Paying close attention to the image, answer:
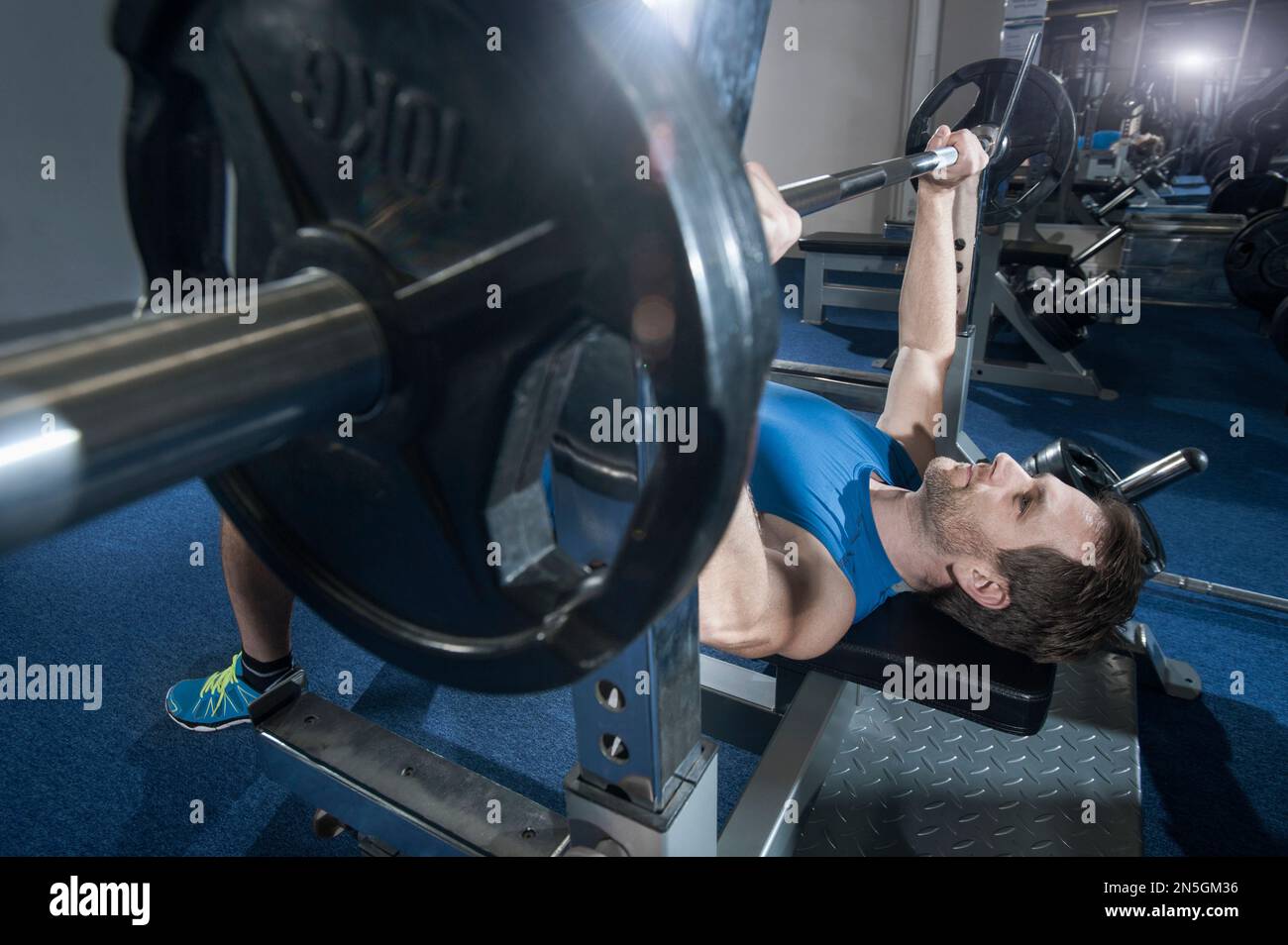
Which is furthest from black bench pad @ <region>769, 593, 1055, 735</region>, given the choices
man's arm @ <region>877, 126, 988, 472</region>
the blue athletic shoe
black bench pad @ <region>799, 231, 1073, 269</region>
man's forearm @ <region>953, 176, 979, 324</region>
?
black bench pad @ <region>799, 231, 1073, 269</region>

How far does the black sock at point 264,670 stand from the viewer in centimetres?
144

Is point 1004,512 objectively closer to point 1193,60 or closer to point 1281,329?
point 1281,329

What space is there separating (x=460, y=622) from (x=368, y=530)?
0.29ft

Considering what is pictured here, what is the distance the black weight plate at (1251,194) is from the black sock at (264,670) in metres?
5.83

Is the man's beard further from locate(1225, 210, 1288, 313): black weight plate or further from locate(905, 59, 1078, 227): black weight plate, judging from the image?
locate(1225, 210, 1288, 313): black weight plate

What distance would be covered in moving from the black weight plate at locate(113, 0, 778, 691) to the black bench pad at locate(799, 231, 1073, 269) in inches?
141

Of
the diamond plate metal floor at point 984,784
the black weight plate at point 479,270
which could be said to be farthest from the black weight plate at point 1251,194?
the black weight plate at point 479,270

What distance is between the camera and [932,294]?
1620 mm

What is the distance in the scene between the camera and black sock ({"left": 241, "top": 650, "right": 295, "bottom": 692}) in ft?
4.73

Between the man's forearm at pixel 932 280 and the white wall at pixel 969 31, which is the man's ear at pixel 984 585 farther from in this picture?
the white wall at pixel 969 31

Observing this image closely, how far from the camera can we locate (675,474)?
0.38 m

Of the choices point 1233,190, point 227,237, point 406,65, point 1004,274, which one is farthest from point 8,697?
point 1233,190

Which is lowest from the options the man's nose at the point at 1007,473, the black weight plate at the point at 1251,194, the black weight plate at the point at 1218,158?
the man's nose at the point at 1007,473
